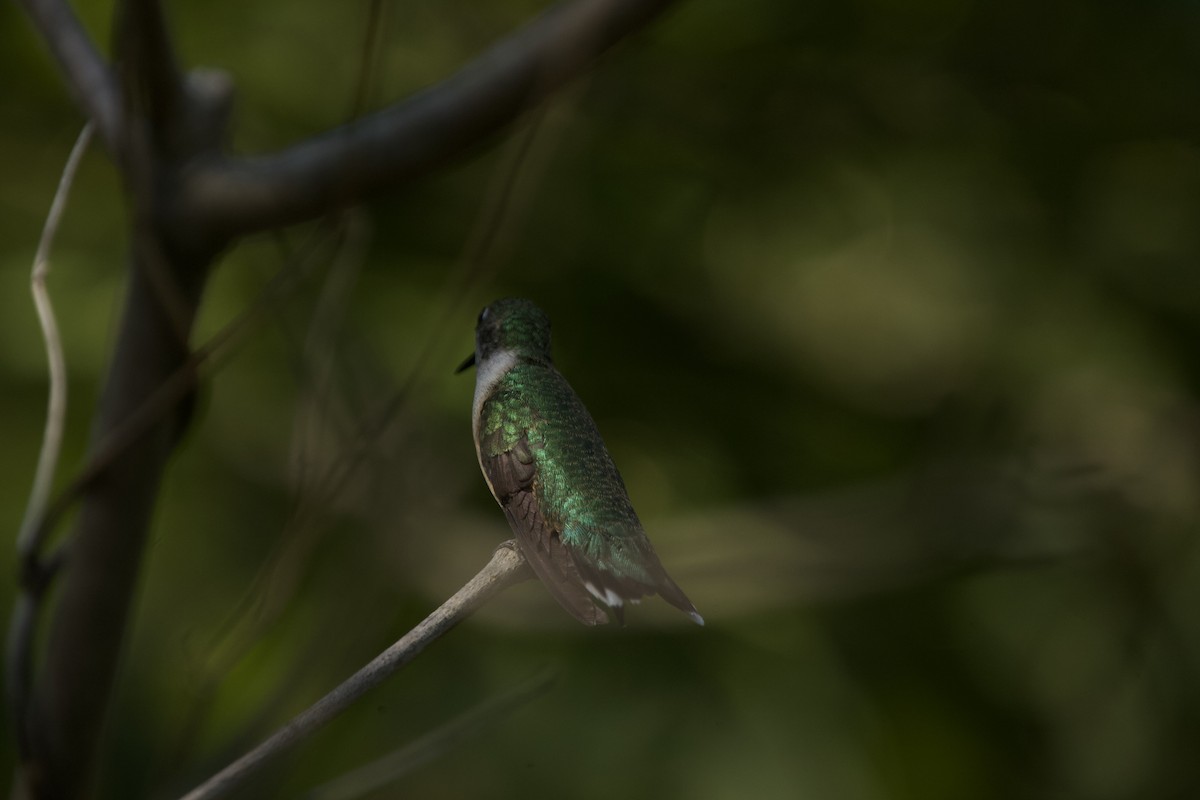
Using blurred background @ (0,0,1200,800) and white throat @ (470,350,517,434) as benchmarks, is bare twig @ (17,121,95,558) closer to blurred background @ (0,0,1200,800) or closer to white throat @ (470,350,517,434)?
white throat @ (470,350,517,434)

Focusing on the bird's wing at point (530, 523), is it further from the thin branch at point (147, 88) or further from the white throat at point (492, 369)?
the thin branch at point (147, 88)

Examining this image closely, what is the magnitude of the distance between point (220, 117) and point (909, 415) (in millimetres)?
2371

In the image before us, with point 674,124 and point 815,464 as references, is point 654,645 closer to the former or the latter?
→ point 815,464

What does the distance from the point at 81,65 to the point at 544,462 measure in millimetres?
852

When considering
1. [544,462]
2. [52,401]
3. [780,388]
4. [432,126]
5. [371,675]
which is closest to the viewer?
[371,675]

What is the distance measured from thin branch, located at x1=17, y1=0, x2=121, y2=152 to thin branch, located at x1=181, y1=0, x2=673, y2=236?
269mm

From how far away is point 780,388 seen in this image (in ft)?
10.7

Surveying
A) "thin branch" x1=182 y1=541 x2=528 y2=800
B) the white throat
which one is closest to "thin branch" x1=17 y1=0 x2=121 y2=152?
the white throat

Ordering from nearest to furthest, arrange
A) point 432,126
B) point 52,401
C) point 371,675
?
point 371,675 → point 432,126 → point 52,401

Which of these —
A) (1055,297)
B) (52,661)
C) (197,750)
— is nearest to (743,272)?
(1055,297)

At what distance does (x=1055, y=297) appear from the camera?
3561 millimetres

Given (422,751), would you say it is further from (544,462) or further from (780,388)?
(780,388)

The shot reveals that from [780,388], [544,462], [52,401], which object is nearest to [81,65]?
[52,401]

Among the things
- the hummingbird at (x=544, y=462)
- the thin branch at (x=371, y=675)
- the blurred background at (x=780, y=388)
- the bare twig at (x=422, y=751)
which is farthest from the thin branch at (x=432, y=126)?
the blurred background at (x=780, y=388)
